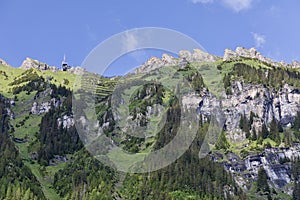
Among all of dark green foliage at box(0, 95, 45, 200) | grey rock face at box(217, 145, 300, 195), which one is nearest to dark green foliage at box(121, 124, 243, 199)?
grey rock face at box(217, 145, 300, 195)

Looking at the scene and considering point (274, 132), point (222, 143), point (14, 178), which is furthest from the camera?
point (274, 132)

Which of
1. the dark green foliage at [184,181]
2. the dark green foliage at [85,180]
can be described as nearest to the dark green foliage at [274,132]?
the dark green foliage at [184,181]

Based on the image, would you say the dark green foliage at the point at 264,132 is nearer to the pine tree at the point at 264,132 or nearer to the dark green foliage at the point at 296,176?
the pine tree at the point at 264,132

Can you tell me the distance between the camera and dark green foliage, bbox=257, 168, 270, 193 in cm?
15912

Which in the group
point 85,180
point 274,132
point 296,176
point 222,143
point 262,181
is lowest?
point 85,180

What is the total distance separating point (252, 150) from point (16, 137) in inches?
4069

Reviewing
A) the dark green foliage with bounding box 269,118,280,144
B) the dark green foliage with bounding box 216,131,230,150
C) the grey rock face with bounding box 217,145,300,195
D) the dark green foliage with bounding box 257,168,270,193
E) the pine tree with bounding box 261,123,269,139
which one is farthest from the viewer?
the pine tree with bounding box 261,123,269,139

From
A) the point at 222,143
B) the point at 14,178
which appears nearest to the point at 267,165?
the point at 222,143

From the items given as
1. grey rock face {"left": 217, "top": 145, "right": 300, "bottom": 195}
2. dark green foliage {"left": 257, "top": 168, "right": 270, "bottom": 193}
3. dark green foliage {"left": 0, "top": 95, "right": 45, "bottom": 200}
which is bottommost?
dark green foliage {"left": 0, "top": 95, "right": 45, "bottom": 200}

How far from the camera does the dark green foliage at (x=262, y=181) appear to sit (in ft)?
522

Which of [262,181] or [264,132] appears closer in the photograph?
→ [262,181]

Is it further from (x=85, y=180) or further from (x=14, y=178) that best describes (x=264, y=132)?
(x=14, y=178)

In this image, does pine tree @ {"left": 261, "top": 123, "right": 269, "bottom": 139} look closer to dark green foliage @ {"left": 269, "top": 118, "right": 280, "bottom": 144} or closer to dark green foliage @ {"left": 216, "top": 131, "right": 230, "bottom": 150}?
dark green foliage @ {"left": 269, "top": 118, "right": 280, "bottom": 144}

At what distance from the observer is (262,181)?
16325 cm
